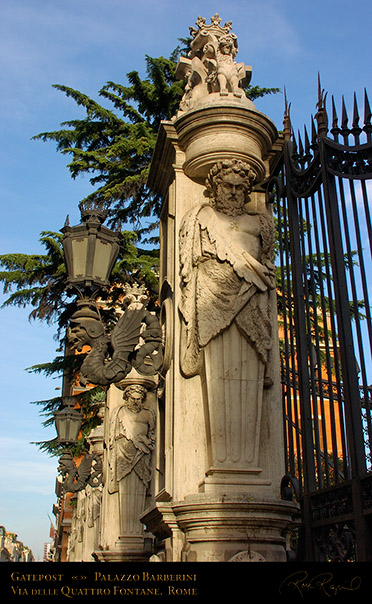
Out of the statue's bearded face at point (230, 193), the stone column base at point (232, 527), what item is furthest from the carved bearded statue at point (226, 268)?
the stone column base at point (232, 527)

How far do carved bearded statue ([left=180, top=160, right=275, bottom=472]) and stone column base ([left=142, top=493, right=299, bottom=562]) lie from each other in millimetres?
337

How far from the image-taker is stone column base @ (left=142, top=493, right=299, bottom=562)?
164 inches

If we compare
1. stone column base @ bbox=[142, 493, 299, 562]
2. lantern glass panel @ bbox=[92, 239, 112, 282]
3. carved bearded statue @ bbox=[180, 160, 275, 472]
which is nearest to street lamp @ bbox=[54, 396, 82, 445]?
lantern glass panel @ bbox=[92, 239, 112, 282]

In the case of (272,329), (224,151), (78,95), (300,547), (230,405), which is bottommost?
(300,547)

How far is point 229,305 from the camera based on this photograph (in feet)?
15.6

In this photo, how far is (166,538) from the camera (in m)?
4.71

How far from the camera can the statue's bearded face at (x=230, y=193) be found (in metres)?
5.13

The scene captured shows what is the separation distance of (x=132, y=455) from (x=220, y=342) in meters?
6.47

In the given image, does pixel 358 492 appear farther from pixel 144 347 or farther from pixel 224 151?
pixel 224 151

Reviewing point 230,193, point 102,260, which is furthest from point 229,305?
point 102,260

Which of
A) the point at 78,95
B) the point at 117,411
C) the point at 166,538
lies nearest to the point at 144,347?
the point at 166,538

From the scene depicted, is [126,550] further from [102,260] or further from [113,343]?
[102,260]

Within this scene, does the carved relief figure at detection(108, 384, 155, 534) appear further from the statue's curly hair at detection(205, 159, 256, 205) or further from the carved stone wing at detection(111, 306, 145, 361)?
the statue's curly hair at detection(205, 159, 256, 205)
